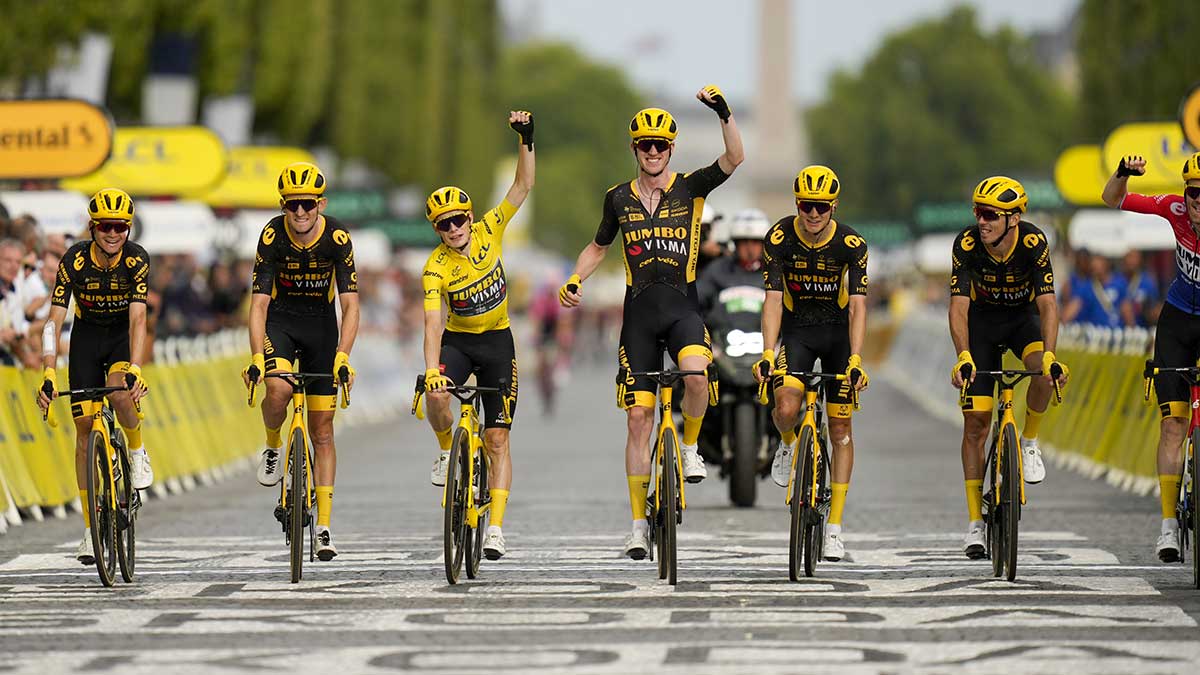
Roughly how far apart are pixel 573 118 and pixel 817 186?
148300mm

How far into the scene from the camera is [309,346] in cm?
1319

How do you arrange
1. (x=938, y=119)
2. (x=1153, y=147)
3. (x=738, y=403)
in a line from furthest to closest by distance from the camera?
(x=938, y=119), (x=1153, y=147), (x=738, y=403)

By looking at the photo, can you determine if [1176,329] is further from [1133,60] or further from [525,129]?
[1133,60]

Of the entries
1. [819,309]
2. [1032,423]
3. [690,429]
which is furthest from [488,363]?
[1032,423]

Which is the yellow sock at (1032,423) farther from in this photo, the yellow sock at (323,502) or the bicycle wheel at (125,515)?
the bicycle wheel at (125,515)

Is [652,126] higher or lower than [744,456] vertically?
higher

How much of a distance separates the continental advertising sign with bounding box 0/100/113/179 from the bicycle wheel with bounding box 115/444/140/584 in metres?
10.0

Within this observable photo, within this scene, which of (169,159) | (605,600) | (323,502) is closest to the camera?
(605,600)

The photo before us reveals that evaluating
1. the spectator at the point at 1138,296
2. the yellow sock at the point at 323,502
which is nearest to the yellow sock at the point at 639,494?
the yellow sock at the point at 323,502

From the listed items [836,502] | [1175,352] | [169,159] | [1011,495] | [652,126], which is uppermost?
[169,159]

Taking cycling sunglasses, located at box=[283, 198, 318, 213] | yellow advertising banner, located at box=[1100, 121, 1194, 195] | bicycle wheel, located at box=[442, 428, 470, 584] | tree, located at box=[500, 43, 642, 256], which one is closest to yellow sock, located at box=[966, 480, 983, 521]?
bicycle wheel, located at box=[442, 428, 470, 584]

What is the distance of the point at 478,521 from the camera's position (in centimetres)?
1287

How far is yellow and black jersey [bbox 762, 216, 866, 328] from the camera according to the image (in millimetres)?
12875

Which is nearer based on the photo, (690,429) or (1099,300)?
(690,429)
